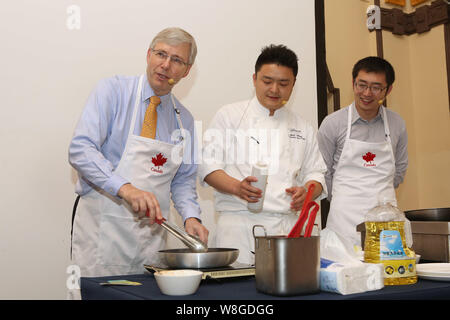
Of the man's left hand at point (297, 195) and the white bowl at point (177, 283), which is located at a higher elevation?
the man's left hand at point (297, 195)

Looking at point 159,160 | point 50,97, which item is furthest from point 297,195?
point 50,97

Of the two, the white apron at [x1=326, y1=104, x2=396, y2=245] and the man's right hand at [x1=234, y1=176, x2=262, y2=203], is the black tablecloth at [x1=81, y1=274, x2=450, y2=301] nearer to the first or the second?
the man's right hand at [x1=234, y1=176, x2=262, y2=203]

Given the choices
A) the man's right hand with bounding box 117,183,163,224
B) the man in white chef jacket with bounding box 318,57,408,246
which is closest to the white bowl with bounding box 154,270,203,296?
the man's right hand with bounding box 117,183,163,224

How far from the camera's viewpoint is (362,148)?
2471 millimetres

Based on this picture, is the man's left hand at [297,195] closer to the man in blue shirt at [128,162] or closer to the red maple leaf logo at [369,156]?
the man in blue shirt at [128,162]

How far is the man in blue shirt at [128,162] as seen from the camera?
1.74 meters

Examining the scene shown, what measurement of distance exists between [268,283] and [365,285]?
0.71 feet

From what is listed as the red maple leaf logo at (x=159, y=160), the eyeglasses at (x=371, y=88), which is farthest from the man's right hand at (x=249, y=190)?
the eyeglasses at (x=371, y=88)

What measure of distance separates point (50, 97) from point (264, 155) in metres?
1.00

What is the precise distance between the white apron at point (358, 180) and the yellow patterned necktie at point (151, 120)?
1103 mm

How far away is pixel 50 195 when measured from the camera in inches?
82.4

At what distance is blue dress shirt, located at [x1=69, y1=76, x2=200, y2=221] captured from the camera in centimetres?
163

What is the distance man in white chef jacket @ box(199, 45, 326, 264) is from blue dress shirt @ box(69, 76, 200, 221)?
99mm
